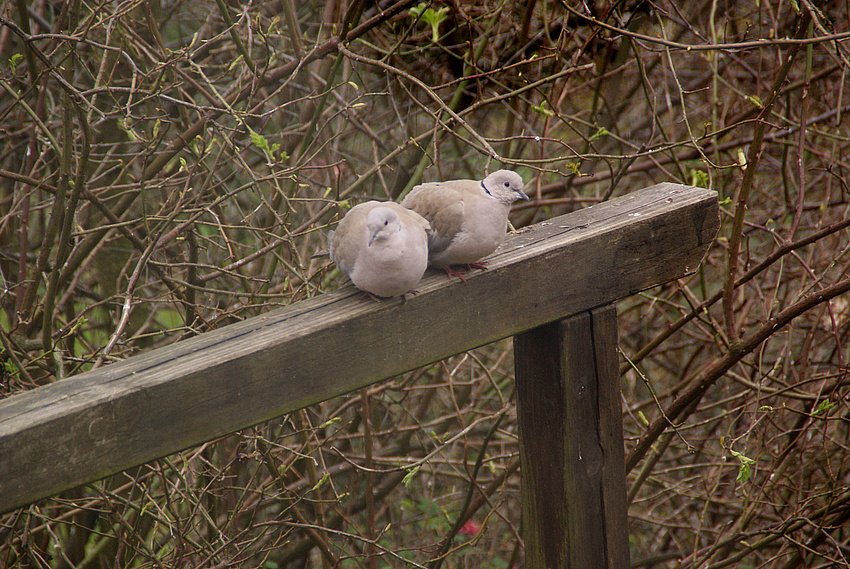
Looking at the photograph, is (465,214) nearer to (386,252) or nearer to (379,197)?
(386,252)

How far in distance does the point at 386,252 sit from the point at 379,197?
2.42 m

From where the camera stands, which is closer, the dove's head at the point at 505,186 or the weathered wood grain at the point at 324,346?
the weathered wood grain at the point at 324,346

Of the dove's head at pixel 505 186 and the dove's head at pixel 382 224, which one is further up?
the dove's head at pixel 382 224

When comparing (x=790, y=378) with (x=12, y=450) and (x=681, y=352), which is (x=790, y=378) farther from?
(x=12, y=450)

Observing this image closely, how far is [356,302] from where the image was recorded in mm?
1457

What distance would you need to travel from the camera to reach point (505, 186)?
1.77 metres

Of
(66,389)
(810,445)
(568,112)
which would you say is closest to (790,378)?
(810,445)

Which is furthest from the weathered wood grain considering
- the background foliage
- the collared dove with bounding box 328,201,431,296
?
the background foliage

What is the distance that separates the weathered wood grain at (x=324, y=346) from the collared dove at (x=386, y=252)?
0.17 feet

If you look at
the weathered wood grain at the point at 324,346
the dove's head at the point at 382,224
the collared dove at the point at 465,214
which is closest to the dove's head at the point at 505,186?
the collared dove at the point at 465,214

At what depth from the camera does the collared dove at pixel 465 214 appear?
157 cm

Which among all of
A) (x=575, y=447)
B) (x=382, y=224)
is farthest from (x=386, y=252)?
(x=575, y=447)

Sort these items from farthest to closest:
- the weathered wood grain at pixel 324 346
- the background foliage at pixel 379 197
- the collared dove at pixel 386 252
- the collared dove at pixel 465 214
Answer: the background foliage at pixel 379 197
the collared dove at pixel 465 214
the collared dove at pixel 386 252
the weathered wood grain at pixel 324 346

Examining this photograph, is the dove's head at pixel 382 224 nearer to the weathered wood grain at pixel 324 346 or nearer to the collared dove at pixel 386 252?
Result: the collared dove at pixel 386 252
